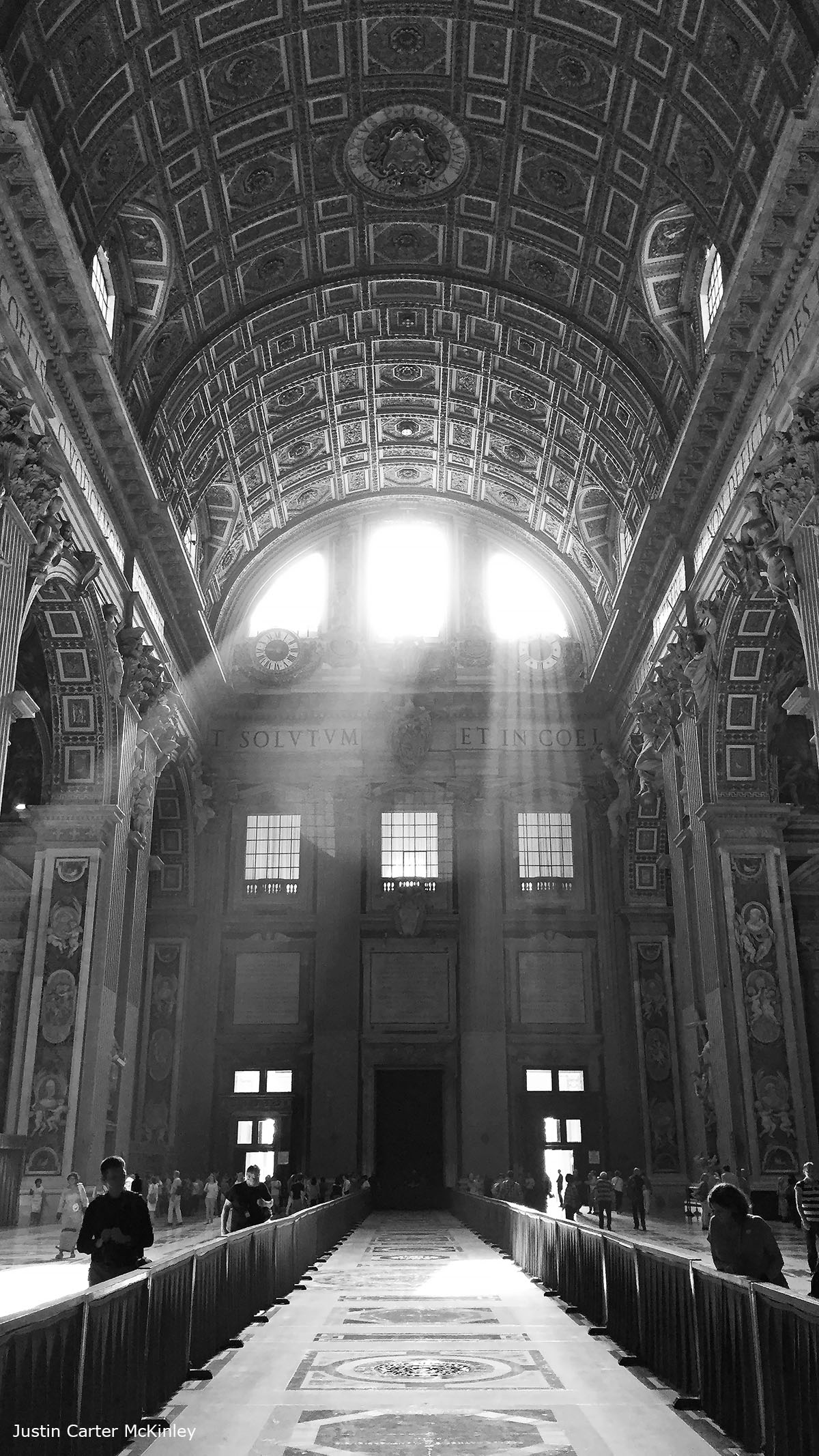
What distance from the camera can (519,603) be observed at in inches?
1217

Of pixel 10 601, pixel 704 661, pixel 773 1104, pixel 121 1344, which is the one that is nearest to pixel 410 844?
pixel 704 661

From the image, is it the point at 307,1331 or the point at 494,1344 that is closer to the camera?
the point at 494,1344

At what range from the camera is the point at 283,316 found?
22953 mm

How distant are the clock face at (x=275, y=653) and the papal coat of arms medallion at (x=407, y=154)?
38.9 feet

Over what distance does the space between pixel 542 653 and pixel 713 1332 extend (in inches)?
985

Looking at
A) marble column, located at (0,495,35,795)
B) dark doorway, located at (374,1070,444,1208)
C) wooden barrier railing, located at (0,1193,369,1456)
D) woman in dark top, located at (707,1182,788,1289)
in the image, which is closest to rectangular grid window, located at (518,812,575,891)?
dark doorway, located at (374,1070,444,1208)

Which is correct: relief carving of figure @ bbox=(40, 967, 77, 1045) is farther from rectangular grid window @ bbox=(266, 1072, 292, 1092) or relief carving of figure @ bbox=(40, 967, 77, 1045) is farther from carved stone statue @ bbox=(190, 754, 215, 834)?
carved stone statue @ bbox=(190, 754, 215, 834)

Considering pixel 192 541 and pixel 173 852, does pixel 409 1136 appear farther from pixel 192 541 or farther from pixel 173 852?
pixel 192 541

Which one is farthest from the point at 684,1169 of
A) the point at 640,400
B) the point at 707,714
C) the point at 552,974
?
the point at 640,400

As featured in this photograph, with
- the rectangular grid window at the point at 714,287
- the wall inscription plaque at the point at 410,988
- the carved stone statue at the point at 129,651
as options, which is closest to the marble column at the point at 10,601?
the carved stone statue at the point at 129,651

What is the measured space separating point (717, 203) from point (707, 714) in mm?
7679

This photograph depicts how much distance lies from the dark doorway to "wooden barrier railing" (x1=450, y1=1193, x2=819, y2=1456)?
58.8 ft

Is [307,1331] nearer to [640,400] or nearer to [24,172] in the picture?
[24,172]

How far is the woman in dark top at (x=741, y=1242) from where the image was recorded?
5.82 metres
